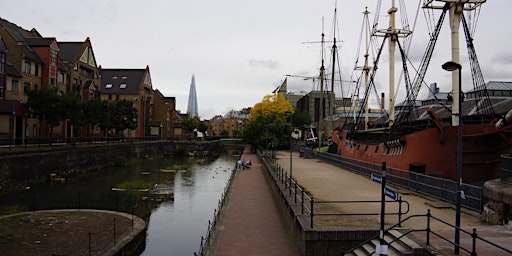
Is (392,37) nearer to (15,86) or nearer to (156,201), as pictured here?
(156,201)

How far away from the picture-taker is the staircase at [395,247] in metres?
9.66

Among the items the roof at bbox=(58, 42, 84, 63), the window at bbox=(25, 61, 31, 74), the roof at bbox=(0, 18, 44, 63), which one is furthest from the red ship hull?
the roof at bbox=(58, 42, 84, 63)

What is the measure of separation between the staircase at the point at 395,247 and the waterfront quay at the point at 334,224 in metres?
0.17

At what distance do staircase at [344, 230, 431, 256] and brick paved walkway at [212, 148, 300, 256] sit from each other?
261 centimetres

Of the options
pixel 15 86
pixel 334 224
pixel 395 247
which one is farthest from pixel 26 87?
pixel 395 247

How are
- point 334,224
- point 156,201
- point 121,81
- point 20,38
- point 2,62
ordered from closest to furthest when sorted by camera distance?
1. point 334,224
2. point 156,201
3. point 2,62
4. point 20,38
5. point 121,81

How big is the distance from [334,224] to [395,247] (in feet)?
9.59

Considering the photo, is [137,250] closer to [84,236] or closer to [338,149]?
[84,236]

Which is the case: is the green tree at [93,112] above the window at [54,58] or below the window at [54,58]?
below

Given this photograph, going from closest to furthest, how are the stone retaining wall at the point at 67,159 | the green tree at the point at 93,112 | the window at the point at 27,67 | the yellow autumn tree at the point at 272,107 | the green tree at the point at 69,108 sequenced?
the stone retaining wall at the point at 67,159 < the green tree at the point at 69,108 < the window at the point at 27,67 < the green tree at the point at 93,112 < the yellow autumn tree at the point at 272,107

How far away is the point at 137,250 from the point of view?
52.5 feet

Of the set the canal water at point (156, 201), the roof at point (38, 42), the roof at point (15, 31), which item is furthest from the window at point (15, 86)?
the canal water at point (156, 201)

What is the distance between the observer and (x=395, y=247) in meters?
10.4

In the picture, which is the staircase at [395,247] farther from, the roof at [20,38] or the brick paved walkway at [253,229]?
the roof at [20,38]
